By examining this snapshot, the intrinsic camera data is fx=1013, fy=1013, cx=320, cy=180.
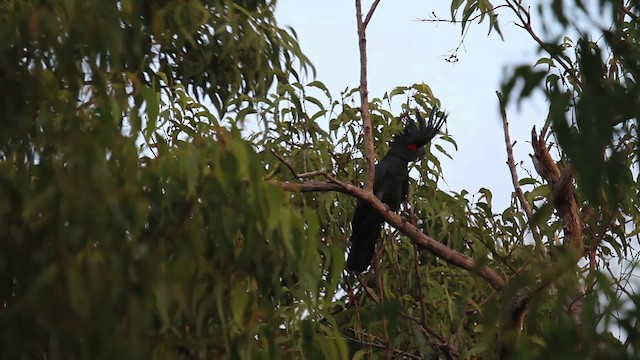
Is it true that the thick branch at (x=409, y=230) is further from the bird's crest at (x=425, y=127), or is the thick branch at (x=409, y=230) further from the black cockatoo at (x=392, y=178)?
the bird's crest at (x=425, y=127)

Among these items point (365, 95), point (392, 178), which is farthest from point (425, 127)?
point (365, 95)

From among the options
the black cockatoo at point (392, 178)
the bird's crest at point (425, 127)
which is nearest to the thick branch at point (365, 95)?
the black cockatoo at point (392, 178)

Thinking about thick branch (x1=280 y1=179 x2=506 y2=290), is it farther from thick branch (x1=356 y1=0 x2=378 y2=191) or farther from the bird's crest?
the bird's crest

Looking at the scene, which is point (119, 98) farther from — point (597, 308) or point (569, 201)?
point (569, 201)

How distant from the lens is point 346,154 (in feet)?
11.5

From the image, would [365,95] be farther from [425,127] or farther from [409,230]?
[425,127]

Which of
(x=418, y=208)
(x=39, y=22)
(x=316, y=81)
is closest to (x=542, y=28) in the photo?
(x=39, y=22)

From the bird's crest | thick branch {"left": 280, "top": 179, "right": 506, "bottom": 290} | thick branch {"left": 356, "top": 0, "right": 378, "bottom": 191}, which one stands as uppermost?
Answer: the bird's crest

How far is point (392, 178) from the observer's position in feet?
14.0

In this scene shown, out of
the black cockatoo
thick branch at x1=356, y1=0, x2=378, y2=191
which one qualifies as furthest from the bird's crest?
thick branch at x1=356, y1=0, x2=378, y2=191

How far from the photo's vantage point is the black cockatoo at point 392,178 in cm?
385

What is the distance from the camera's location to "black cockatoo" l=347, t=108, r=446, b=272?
385 cm

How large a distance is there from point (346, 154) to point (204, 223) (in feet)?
4.87

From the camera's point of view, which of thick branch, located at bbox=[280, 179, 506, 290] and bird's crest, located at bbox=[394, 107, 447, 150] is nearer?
thick branch, located at bbox=[280, 179, 506, 290]
